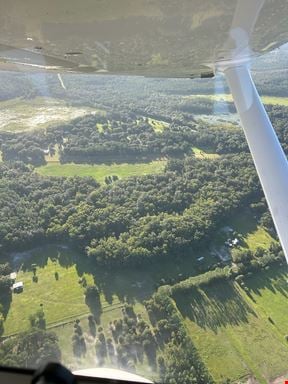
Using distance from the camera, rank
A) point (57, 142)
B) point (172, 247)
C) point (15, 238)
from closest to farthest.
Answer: point (172, 247)
point (15, 238)
point (57, 142)

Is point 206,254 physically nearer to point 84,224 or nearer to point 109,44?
point 84,224

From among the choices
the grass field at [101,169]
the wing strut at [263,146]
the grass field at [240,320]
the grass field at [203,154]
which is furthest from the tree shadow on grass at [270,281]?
the wing strut at [263,146]

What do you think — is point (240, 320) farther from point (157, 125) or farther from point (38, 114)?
point (38, 114)

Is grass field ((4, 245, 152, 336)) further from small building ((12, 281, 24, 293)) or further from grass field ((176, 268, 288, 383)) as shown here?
grass field ((176, 268, 288, 383))

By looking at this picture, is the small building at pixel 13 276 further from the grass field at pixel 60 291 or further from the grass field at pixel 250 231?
the grass field at pixel 250 231

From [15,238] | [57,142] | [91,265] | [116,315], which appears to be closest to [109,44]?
[116,315]

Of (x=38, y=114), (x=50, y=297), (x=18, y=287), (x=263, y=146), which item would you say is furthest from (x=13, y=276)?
(x=263, y=146)

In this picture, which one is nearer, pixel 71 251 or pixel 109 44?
pixel 109 44
